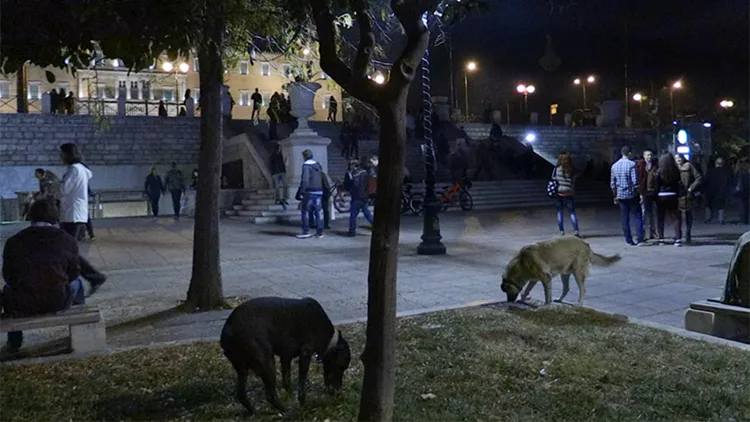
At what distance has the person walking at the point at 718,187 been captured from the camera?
1541 cm

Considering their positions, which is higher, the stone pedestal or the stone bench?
the stone pedestal

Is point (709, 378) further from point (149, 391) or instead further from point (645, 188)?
point (645, 188)

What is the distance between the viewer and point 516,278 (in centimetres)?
645

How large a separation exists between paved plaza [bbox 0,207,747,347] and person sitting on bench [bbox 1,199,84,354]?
780 millimetres

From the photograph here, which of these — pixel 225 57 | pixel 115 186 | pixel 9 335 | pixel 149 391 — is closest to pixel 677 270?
pixel 225 57

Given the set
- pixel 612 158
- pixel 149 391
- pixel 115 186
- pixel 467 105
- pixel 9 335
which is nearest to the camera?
pixel 149 391

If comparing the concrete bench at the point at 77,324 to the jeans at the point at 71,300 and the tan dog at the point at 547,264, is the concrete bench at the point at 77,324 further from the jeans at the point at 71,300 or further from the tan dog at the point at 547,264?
the tan dog at the point at 547,264

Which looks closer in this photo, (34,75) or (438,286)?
(438,286)

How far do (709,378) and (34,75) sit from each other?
189 feet

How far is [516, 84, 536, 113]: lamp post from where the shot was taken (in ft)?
156

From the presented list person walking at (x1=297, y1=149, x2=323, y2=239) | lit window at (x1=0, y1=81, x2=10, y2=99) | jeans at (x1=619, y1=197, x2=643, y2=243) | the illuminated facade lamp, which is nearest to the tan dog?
jeans at (x1=619, y1=197, x2=643, y2=243)

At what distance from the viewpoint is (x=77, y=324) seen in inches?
199

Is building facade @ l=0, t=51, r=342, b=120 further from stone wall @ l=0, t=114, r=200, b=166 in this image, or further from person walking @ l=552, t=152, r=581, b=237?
person walking @ l=552, t=152, r=581, b=237

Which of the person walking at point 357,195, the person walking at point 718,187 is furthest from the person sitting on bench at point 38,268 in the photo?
the person walking at point 718,187
